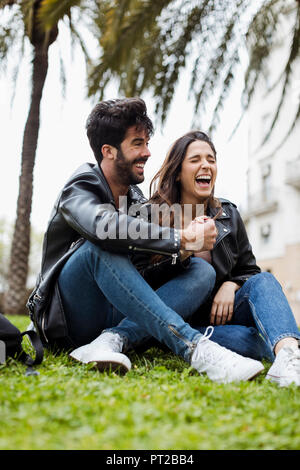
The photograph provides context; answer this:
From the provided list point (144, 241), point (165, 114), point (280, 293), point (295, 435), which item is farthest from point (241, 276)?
point (165, 114)

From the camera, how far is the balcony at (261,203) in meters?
21.6

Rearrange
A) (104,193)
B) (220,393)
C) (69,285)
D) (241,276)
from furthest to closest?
(241,276) → (104,193) → (69,285) → (220,393)

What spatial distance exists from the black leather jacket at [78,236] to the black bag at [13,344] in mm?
176

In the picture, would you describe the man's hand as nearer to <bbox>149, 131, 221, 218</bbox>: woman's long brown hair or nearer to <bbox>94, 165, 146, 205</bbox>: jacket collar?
<bbox>94, 165, 146, 205</bbox>: jacket collar

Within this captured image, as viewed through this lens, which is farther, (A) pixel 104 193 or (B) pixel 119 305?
(A) pixel 104 193

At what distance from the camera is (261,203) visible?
22.3m

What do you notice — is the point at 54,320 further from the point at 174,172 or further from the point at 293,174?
the point at 293,174

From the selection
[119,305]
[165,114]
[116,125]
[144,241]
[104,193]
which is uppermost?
[165,114]

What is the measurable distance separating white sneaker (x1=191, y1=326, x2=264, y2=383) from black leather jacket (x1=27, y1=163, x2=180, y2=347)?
0.48m

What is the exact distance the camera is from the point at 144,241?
7.47ft

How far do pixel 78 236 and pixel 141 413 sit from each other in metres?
1.29
